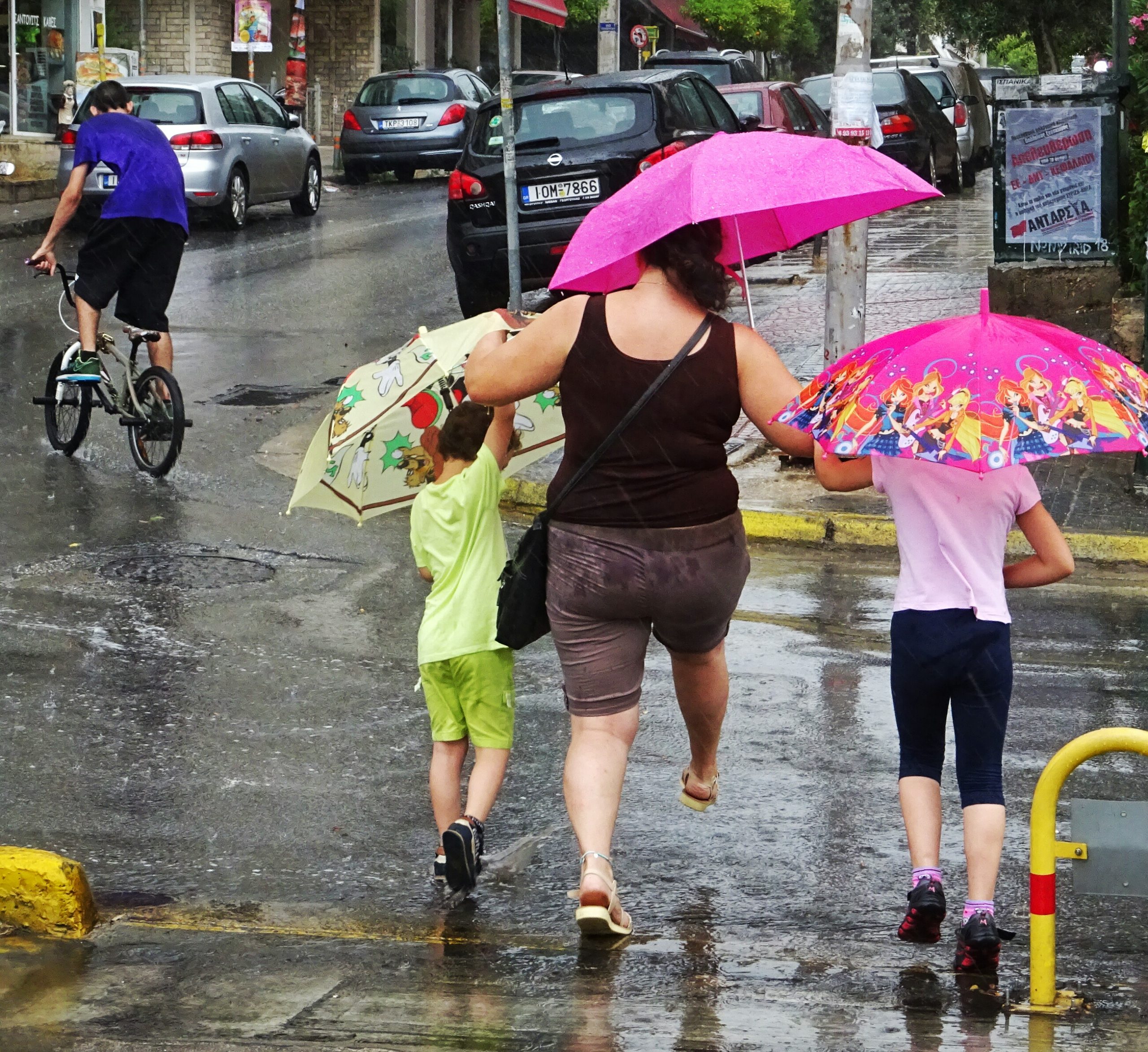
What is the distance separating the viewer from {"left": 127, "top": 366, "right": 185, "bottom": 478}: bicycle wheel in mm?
9758

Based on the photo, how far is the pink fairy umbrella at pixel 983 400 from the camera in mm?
3742

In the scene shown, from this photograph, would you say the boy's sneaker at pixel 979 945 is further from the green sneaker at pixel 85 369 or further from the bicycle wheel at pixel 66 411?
the bicycle wheel at pixel 66 411

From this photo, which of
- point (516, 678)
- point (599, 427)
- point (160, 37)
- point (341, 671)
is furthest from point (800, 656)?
point (160, 37)

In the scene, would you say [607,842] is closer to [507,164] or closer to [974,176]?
[507,164]

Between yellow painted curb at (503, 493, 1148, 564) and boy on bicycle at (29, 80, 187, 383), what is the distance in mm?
2835

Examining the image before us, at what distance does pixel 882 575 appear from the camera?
8430 millimetres

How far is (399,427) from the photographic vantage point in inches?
199

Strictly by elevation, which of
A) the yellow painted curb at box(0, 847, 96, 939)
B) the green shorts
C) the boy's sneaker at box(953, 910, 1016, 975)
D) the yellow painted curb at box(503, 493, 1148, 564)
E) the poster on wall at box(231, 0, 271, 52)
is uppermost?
the poster on wall at box(231, 0, 271, 52)

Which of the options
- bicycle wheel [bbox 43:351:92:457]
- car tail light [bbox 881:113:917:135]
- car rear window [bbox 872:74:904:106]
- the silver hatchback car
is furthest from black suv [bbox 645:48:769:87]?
bicycle wheel [bbox 43:351:92:457]

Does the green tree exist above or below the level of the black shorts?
above

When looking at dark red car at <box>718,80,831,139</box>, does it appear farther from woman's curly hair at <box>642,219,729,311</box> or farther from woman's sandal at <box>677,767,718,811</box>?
woman's curly hair at <box>642,219,729,311</box>

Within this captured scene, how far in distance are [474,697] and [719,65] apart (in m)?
24.5

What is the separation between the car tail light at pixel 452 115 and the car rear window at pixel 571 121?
1399cm

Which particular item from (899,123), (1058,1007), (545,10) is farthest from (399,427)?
(545,10)
